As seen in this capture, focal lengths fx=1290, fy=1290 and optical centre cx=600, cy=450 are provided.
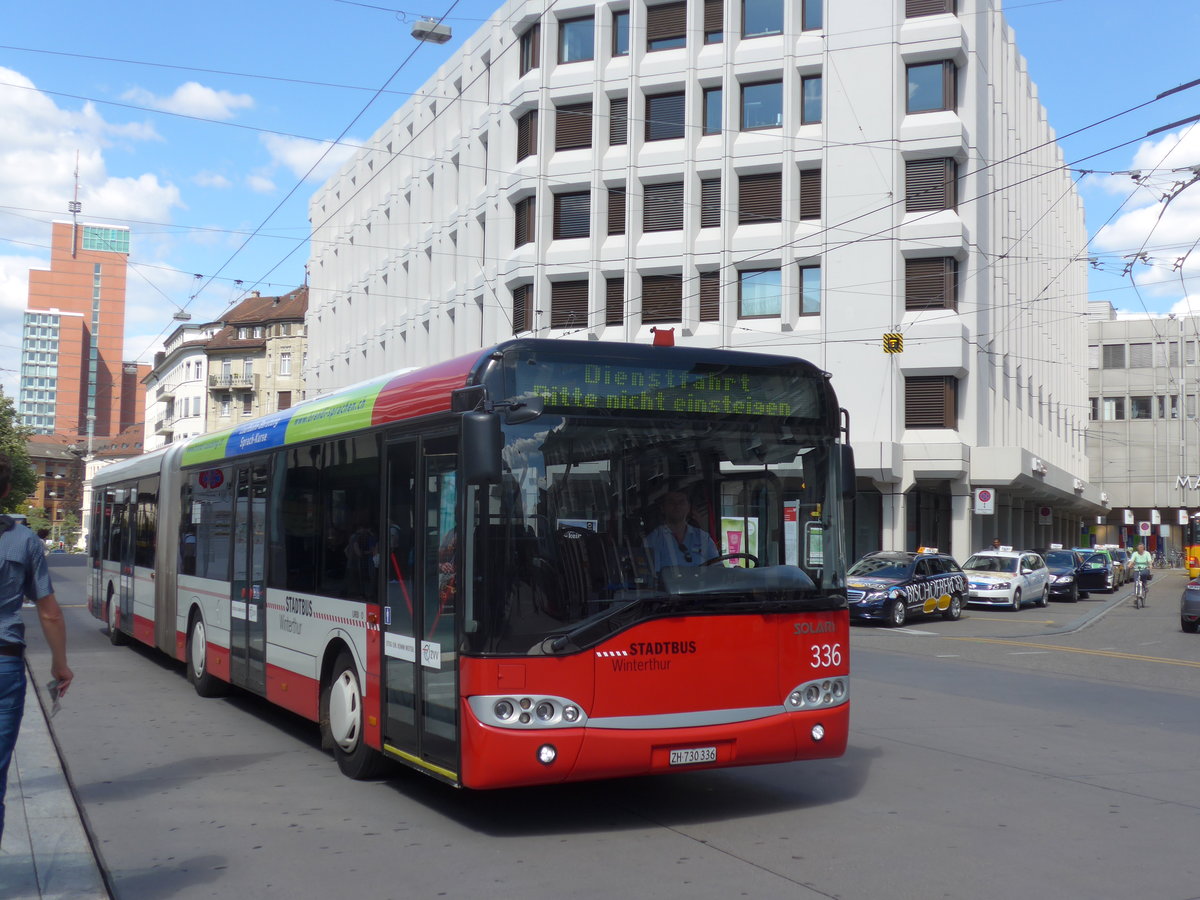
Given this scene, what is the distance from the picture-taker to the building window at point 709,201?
134 ft

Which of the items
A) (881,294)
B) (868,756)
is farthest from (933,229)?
(868,756)

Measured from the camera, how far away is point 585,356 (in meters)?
7.18

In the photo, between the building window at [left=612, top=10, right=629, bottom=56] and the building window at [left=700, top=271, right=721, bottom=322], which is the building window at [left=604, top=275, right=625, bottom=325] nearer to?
the building window at [left=700, top=271, right=721, bottom=322]

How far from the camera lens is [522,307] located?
1689 inches

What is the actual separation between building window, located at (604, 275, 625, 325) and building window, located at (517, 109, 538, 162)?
5.16 m

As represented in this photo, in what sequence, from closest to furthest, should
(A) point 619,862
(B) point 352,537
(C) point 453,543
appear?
(A) point 619,862 < (C) point 453,543 < (B) point 352,537

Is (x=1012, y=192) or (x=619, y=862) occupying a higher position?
(x=1012, y=192)

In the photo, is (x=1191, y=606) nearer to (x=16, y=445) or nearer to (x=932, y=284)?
(x=932, y=284)

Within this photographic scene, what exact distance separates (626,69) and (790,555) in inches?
1432

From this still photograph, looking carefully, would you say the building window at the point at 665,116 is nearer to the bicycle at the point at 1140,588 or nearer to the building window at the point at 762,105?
the building window at the point at 762,105

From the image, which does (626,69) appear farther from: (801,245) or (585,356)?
(585,356)

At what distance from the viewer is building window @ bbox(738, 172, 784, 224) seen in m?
40.2

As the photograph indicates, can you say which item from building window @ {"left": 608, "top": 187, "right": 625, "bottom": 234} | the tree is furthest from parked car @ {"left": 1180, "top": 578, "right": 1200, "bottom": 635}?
the tree

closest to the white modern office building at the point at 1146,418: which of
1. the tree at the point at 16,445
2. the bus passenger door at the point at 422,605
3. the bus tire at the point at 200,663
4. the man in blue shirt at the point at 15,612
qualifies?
the tree at the point at 16,445
